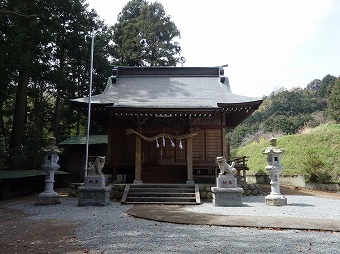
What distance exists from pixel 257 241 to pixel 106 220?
391 cm

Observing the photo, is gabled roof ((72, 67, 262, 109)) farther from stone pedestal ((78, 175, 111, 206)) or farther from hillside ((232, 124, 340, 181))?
hillside ((232, 124, 340, 181))

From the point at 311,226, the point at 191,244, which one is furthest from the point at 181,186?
the point at 191,244

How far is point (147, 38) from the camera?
31844 mm

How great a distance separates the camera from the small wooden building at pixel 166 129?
12.9 m

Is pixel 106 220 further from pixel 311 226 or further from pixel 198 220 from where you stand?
pixel 311 226

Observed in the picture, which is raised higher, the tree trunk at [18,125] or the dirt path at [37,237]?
the tree trunk at [18,125]

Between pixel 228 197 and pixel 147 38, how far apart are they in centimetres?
2525

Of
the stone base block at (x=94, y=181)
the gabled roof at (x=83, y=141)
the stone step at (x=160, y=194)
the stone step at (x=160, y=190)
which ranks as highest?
the gabled roof at (x=83, y=141)

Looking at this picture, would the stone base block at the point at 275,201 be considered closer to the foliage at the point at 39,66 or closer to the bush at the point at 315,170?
the bush at the point at 315,170

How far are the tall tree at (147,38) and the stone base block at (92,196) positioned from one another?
2221 cm

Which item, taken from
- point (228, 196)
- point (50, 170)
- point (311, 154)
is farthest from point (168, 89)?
point (311, 154)

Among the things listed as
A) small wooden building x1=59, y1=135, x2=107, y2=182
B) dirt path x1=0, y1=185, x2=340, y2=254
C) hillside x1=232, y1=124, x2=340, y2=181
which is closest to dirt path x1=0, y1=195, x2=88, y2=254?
dirt path x1=0, y1=185, x2=340, y2=254

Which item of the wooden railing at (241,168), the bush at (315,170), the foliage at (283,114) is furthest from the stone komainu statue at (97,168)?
the foliage at (283,114)

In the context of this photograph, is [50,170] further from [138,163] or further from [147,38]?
[147,38]
